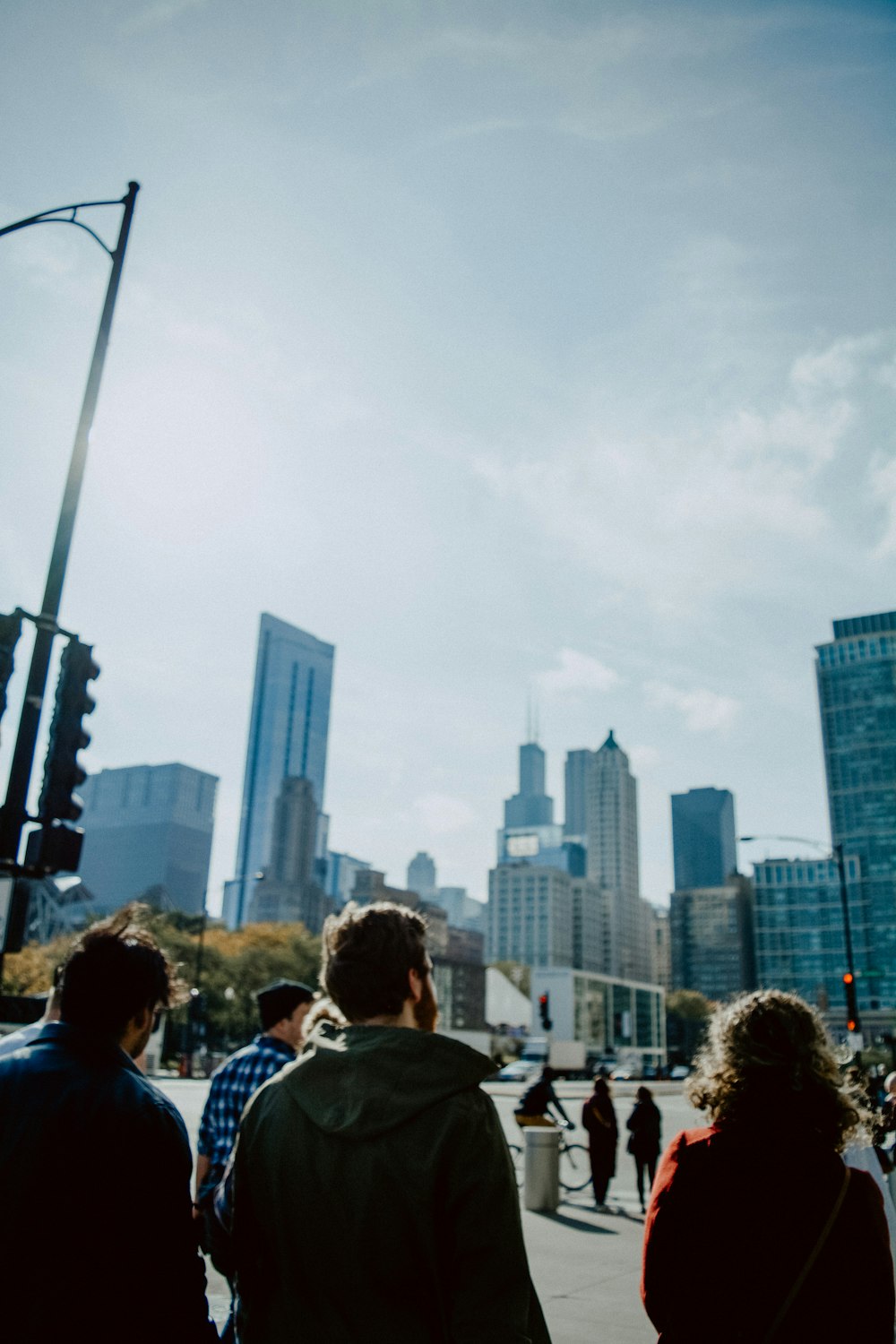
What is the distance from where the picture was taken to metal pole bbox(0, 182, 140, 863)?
7918 mm

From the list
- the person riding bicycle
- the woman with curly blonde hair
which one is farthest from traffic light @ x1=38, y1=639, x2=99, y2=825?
the person riding bicycle

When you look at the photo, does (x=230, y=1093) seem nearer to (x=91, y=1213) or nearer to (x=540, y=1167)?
(x=91, y=1213)

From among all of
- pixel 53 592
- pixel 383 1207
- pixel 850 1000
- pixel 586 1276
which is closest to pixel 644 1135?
pixel 586 1276

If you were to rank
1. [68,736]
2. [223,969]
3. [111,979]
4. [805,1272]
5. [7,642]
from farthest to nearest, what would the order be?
[223,969], [68,736], [7,642], [111,979], [805,1272]

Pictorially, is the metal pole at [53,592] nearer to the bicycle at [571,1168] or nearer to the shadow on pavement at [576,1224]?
the shadow on pavement at [576,1224]

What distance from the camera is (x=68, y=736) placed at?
27.9 feet

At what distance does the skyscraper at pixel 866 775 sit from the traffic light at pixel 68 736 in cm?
14717

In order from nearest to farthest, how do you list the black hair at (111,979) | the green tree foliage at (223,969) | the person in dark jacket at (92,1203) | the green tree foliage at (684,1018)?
the person in dark jacket at (92,1203)
the black hair at (111,979)
the green tree foliage at (223,969)
the green tree foliage at (684,1018)

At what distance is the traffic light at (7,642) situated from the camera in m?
8.08

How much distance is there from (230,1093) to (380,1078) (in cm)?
322

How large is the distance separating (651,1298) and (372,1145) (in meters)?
1.13

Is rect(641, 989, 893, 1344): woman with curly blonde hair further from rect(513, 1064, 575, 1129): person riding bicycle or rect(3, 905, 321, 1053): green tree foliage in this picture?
rect(3, 905, 321, 1053): green tree foliage

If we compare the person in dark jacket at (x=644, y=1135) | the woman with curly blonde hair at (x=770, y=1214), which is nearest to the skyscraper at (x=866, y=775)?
the person in dark jacket at (x=644, y=1135)

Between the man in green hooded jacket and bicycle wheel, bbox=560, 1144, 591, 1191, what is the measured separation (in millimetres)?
13422
